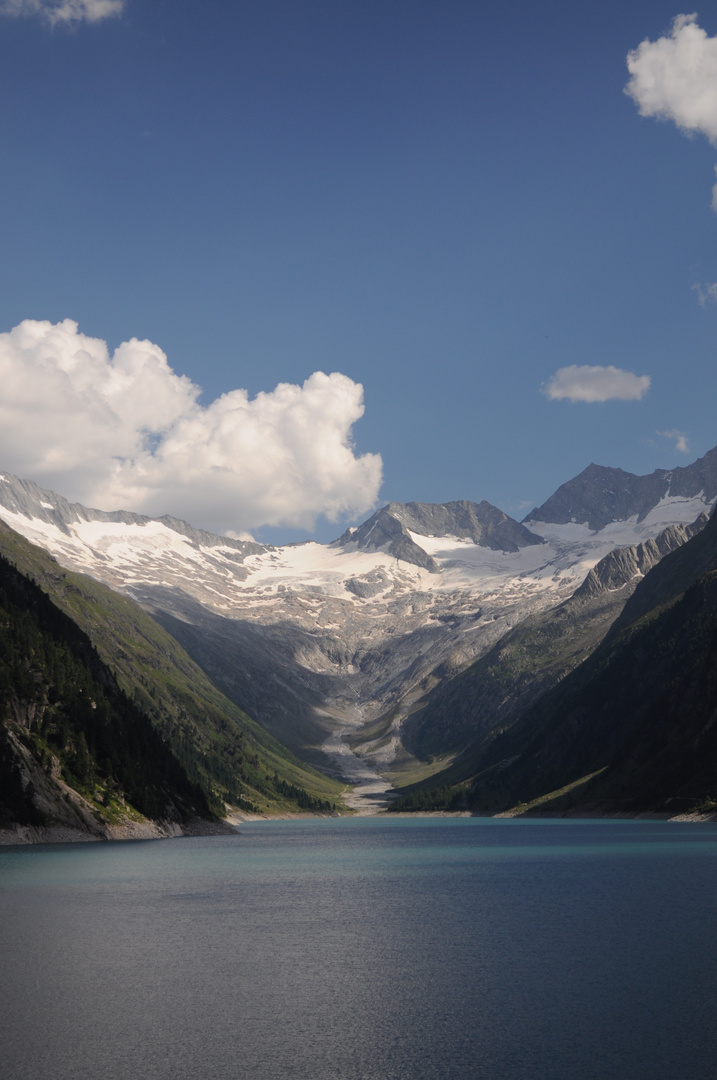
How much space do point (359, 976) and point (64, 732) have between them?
105315 millimetres

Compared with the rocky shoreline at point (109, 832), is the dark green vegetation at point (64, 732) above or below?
above

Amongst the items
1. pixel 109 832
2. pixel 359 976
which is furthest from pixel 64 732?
pixel 359 976

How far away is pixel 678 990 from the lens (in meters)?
41.7

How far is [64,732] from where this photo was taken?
140750 millimetres

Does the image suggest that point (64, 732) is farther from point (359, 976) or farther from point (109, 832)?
point (359, 976)

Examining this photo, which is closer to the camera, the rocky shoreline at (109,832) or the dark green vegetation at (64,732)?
the rocky shoreline at (109,832)

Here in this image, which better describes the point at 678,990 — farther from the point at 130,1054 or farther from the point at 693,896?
the point at 693,896

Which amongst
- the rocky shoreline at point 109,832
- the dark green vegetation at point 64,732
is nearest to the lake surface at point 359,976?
the rocky shoreline at point 109,832

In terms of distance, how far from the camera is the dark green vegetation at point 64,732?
400 ft

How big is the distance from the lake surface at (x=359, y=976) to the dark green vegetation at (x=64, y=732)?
1072 inches

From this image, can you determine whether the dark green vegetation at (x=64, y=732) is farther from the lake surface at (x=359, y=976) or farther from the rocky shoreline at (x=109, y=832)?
the lake surface at (x=359, y=976)

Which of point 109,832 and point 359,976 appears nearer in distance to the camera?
point 359,976

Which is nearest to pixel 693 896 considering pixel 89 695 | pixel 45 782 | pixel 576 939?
pixel 576 939

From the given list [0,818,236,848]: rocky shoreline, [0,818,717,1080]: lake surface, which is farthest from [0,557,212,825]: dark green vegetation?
[0,818,717,1080]: lake surface
